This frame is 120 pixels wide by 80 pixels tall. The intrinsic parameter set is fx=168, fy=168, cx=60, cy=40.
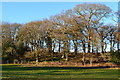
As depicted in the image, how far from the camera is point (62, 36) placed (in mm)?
27641

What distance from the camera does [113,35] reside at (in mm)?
25203

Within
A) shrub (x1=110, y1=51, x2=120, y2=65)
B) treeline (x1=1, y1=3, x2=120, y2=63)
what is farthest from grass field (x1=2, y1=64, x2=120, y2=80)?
treeline (x1=1, y1=3, x2=120, y2=63)

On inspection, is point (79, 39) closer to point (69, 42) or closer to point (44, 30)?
point (69, 42)

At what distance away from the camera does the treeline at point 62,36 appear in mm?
25219

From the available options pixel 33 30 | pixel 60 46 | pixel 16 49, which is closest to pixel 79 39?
pixel 60 46

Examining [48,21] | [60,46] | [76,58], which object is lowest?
[76,58]

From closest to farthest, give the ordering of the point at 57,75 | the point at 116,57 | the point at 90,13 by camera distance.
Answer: the point at 57,75
the point at 116,57
the point at 90,13

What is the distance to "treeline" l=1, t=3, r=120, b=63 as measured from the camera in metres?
25.2

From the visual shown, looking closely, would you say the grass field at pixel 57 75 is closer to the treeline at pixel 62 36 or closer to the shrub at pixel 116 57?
the shrub at pixel 116 57

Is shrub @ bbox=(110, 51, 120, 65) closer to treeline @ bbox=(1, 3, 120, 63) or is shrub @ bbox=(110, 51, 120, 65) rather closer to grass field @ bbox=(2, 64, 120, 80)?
treeline @ bbox=(1, 3, 120, 63)

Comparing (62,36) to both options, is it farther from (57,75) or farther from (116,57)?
(57,75)

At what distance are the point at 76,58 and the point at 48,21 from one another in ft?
27.8

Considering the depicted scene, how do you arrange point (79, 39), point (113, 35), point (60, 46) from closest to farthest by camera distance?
point (113, 35)
point (79, 39)
point (60, 46)

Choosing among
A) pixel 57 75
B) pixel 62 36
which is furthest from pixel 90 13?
pixel 57 75
